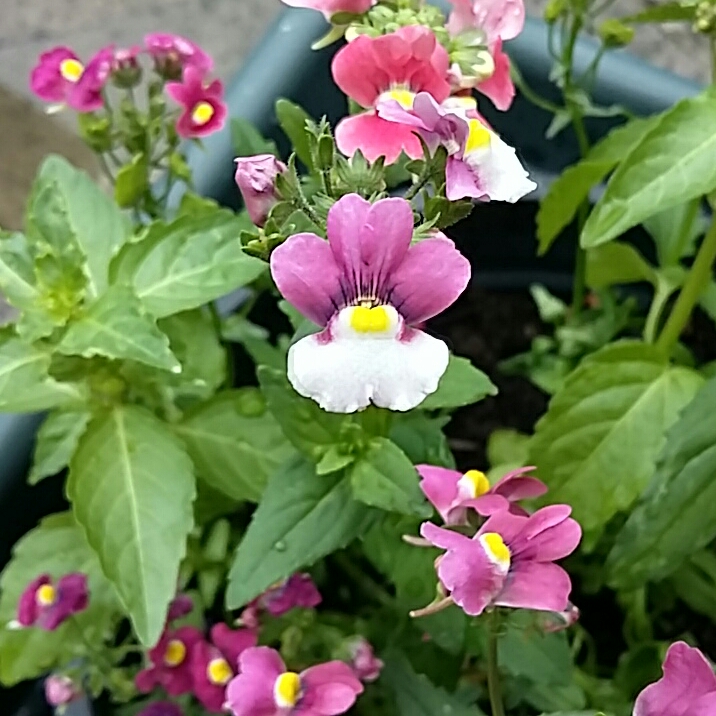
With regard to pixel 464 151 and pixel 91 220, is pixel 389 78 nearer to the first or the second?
pixel 464 151

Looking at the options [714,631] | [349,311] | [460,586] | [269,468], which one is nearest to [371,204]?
[349,311]

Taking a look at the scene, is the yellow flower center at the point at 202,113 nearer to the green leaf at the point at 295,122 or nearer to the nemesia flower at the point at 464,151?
the green leaf at the point at 295,122

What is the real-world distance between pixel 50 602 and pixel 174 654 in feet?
0.23

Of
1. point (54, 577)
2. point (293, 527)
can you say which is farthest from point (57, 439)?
point (293, 527)

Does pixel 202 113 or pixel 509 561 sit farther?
pixel 202 113

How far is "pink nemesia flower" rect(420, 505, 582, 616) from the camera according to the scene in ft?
1.41

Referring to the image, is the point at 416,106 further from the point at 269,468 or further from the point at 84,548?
the point at 84,548

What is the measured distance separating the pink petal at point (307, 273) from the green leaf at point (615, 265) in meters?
0.38

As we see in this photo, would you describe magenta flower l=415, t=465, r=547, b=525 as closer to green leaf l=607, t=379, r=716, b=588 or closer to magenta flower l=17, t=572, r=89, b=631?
green leaf l=607, t=379, r=716, b=588

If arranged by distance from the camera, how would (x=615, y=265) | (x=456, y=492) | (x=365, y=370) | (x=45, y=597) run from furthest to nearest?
(x=615, y=265) < (x=45, y=597) < (x=456, y=492) < (x=365, y=370)

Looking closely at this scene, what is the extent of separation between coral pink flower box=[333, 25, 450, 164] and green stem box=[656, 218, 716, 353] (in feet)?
0.64

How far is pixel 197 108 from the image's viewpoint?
24.8 inches

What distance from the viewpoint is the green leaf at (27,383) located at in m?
0.56

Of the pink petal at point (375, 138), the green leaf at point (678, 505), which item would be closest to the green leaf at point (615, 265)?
the green leaf at point (678, 505)
